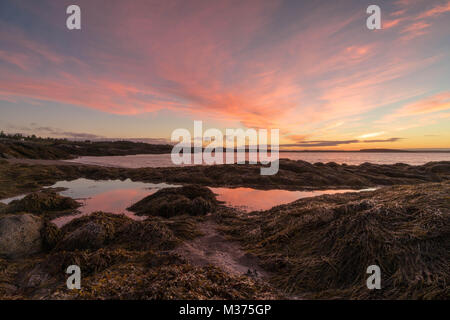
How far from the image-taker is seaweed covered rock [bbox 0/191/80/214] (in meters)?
9.59

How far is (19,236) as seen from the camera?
573 cm

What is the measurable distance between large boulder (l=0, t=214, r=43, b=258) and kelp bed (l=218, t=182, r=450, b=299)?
6764 mm

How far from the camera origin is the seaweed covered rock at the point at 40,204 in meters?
9.59

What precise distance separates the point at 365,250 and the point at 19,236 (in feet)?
31.7

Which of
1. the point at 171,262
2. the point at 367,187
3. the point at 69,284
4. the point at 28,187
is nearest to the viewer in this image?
the point at 69,284

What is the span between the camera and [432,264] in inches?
148

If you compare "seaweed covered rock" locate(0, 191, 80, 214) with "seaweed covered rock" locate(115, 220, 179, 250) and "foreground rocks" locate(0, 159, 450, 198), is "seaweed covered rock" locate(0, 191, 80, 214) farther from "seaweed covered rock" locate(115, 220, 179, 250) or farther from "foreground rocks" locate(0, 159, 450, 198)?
"foreground rocks" locate(0, 159, 450, 198)

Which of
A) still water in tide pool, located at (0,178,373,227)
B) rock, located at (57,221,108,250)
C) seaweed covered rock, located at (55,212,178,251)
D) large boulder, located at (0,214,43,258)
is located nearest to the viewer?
large boulder, located at (0,214,43,258)

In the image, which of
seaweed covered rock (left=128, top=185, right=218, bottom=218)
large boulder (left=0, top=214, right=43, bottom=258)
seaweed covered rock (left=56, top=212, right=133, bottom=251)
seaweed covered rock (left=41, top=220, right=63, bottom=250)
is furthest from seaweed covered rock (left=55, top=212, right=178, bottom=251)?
seaweed covered rock (left=128, top=185, right=218, bottom=218)

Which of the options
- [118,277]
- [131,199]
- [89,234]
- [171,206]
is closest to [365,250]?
[118,277]

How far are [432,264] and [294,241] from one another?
3126mm

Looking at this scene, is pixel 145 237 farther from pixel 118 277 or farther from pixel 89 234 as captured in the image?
pixel 118 277

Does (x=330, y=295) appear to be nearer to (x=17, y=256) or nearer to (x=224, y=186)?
(x=17, y=256)
